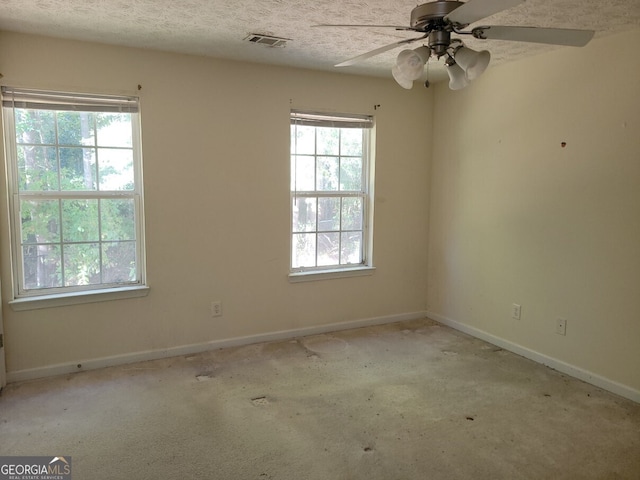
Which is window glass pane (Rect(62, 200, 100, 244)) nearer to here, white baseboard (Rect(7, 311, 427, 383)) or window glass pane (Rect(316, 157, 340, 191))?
white baseboard (Rect(7, 311, 427, 383))

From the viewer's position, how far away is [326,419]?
104 inches

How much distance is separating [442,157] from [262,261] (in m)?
2.01

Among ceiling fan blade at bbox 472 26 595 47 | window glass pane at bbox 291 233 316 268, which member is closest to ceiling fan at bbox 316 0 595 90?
ceiling fan blade at bbox 472 26 595 47

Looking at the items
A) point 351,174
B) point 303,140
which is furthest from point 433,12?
point 351,174

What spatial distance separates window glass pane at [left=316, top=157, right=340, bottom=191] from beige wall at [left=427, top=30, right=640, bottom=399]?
3.49 feet

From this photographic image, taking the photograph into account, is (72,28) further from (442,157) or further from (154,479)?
(442,157)

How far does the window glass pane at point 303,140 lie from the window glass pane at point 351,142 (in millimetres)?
303

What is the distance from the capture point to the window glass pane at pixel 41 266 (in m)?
3.11

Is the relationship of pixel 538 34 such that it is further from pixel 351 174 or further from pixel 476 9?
pixel 351 174

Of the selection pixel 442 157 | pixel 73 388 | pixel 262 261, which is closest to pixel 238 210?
pixel 262 261

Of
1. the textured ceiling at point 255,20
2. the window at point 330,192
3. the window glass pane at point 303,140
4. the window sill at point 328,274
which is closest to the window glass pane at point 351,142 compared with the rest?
the window at point 330,192

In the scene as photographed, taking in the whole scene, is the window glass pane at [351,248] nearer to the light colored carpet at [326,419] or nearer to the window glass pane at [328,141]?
the window glass pane at [328,141]

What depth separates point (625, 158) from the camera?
2.87m

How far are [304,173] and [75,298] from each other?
6.71ft
